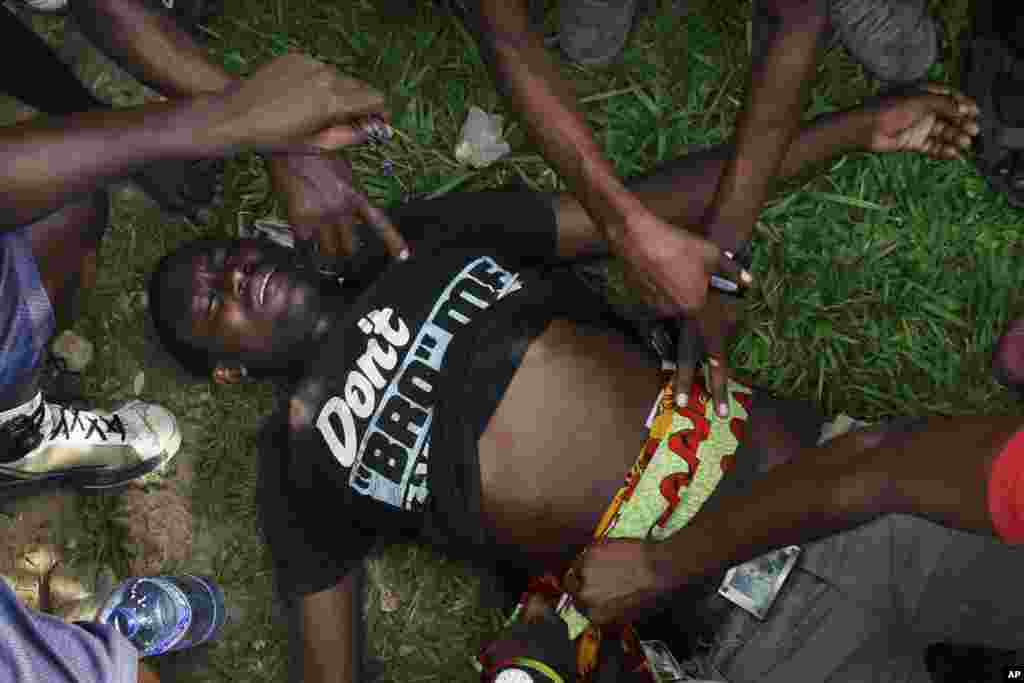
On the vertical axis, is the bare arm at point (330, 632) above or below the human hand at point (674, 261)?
below

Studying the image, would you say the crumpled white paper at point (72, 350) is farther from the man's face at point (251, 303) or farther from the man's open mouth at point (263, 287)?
the man's open mouth at point (263, 287)

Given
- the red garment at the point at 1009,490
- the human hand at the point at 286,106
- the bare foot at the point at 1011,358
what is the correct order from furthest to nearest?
the bare foot at the point at 1011,358 → the human hand at the point at 286,106 → the red garment at the point at 1009,490

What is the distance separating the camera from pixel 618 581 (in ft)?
7.63

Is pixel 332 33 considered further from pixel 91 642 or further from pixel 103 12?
pixel 91 642

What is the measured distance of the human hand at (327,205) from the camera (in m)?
2.54

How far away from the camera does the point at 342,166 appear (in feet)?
8.48

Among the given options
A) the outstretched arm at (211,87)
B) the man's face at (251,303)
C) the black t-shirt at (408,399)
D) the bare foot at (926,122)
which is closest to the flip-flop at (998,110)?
the bare foot at (926,122)

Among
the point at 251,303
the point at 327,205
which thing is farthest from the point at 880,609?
the point at 251,303

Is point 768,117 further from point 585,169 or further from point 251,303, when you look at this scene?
point 251,303

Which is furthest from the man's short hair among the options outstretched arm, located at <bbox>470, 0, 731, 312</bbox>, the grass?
outstretched arm, located at <bbox>470, 0, 731, 312</bbox>

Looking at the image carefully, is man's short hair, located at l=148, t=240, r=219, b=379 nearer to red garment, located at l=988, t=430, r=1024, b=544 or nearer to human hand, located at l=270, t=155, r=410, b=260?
human hand, located at l=270, t=155, r=410, b=260

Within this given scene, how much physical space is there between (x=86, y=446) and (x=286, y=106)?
5.27 feet

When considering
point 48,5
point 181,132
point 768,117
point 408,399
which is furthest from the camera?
point 48,5

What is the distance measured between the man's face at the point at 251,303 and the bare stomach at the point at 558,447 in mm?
642
